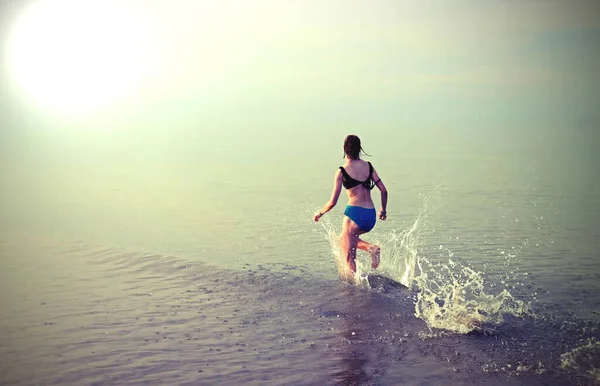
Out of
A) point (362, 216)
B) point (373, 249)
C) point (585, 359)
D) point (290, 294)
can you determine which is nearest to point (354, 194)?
point (362, 216)

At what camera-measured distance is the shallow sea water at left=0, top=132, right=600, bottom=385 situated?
6441 mm

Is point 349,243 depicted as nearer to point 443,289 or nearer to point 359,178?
point 359,178

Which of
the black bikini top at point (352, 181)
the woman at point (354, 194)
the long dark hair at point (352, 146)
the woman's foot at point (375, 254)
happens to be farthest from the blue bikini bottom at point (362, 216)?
the long dark hair at point (352, 146)

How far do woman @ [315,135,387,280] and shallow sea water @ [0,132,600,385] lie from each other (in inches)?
26.5

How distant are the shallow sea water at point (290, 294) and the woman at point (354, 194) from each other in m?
0.67

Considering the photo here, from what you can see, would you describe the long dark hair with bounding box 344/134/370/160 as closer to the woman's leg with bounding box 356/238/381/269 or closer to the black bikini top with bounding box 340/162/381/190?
the black bikini top with bounding box 340/162/381/190

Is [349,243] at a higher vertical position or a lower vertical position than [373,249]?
higher

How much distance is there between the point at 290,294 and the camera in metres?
8.94

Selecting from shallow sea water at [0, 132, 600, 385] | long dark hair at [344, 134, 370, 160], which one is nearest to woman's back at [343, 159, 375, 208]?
long dark hair at [344, 134, 370, 160]

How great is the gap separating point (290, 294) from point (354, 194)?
1.80m

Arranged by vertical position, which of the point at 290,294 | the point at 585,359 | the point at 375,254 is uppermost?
the point at 375,254

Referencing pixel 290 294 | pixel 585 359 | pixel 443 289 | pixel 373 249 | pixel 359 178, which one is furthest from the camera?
pixel 373 249

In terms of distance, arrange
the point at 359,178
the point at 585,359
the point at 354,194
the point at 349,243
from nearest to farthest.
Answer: the point at 585,359
the point at 359,178
the point at 354,194
the point at 349,243

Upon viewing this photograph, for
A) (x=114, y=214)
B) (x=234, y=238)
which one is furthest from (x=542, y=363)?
(x=114, y=214)
